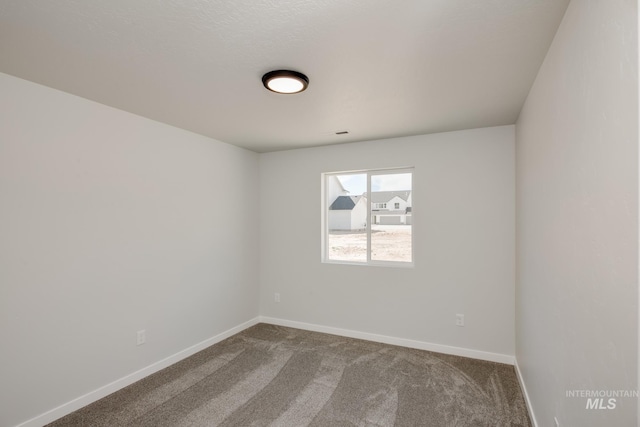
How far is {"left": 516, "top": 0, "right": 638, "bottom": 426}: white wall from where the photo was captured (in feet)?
2.90

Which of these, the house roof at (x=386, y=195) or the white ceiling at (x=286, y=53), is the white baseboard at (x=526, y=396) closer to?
the house roof at (x=386, y=195)

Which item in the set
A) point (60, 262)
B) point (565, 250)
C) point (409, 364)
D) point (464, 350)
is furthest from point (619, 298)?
point (60, 262)

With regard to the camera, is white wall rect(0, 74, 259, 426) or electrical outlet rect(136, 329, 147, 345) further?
electrical outlet rect(136, 329, 147, 345)

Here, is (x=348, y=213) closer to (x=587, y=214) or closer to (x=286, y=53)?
(x=286, y=53)

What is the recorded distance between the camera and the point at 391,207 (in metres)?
3.84

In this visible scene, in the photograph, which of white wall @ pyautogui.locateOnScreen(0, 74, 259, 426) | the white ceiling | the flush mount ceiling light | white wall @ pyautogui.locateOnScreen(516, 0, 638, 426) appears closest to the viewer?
white wall @ pyautogui.locateOnScreen(516, 0, 638, 426)

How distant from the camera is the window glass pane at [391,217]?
374 centimetres

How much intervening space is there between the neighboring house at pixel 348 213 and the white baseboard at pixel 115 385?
199cm

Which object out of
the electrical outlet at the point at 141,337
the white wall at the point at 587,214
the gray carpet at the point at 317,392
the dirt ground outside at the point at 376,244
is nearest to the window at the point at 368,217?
the dirt ground outside at the point at 376,244

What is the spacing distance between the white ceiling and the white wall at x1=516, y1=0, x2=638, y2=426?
0.30m

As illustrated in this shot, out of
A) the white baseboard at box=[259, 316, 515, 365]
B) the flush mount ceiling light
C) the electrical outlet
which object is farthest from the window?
the electrical outlet

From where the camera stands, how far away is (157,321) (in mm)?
3057

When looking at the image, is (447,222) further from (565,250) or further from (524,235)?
(565,250)

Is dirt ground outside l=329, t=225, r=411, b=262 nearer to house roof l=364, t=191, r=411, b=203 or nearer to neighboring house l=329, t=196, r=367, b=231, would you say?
neighboring house l=329, t=196, r=367, b=231
